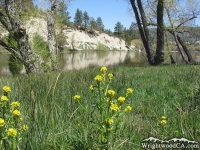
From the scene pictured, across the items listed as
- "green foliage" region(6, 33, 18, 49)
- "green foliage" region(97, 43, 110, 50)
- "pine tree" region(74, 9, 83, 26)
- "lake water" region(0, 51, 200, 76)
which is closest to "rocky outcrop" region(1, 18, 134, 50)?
"green foliage" region(97, 43, 110, 50)

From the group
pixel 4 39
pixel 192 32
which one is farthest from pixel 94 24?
pixel 4 39

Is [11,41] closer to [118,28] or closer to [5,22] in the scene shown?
[5,22]

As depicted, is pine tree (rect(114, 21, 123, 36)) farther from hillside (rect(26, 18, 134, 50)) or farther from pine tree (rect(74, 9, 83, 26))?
pine tree (rect(74, 9, 83, 26))

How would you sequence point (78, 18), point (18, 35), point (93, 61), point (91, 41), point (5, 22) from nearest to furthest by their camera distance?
point (18, 35)
point (5, 22)
point (93, 61)
point (91, 41)
point (78, 18)

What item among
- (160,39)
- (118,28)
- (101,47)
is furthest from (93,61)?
(118,28)

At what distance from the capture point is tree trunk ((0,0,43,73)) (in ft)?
32.5

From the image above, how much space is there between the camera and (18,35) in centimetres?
998

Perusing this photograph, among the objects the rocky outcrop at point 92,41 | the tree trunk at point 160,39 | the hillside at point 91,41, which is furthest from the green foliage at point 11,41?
the rocky outcrop at point 92,41

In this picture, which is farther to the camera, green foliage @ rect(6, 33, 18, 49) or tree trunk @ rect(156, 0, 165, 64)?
tree trunk @ rect(156, 0, 165, 64)

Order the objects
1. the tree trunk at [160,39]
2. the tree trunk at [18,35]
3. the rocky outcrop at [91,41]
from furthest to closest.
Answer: the rocky outcrop at [91,41]
the tree trunk at [160,39]
the tree trunk at [18,35]

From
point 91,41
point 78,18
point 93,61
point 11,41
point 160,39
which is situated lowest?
point 93,61

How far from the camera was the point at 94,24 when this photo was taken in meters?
170

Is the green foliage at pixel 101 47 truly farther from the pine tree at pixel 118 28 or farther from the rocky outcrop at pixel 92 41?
the pine tree at pixel 118 28

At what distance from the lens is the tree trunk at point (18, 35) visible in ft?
32.5
